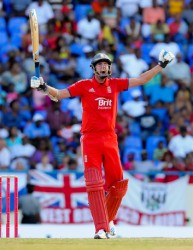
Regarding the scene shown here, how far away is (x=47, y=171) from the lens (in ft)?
61.8

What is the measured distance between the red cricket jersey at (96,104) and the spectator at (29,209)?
595 centimetres

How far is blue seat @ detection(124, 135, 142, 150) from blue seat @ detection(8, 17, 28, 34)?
3.78 meters

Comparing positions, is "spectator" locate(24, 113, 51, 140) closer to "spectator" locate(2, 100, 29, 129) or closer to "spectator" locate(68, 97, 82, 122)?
"spectator" locate(2, 100, 29, 129)

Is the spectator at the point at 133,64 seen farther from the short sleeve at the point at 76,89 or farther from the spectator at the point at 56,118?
the short sleeve at the point at 76,89

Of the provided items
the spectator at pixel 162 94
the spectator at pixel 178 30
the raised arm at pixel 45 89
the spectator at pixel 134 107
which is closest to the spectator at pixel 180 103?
the spectator at pixel 162 94

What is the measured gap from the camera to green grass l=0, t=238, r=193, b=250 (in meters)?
10.8

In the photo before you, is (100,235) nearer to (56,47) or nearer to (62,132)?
(62,132)

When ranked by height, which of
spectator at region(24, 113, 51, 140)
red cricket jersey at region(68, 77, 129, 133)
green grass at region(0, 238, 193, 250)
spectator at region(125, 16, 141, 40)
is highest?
spectator at region(125, 16, 141, 40)

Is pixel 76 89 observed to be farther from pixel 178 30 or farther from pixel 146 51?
pixel 178 30

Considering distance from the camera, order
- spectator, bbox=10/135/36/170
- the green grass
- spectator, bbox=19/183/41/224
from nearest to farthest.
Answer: the green grass → spectator, bbox=19/183/41/224 → spectator, bbox=10/135/36/170

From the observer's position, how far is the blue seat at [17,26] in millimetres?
23359

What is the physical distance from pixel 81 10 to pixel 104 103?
38.1 feet

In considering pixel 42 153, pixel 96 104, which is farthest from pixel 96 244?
pixel 42 153

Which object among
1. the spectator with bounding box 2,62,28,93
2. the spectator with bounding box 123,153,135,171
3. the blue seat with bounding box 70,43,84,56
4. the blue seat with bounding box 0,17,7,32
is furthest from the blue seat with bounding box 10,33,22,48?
the spectator with bounding box 123,153,135,171
